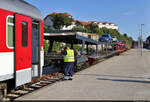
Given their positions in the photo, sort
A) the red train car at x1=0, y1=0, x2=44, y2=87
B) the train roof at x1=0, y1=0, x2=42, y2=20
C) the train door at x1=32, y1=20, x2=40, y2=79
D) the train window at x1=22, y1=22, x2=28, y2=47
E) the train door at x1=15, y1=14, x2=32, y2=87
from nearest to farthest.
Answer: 1. the red train car at x1=0, y1=0, x2=44, y2=87
2. the train roof at x1=0, y1=0, x2=42, y2=20
3. the train door at x1=15, y1=14, x2=32, y2=87
4. the train window at x1=22, y1=22, x2=28, y2=47
5. the train door at x1=32, y1=20, x2=40, y2=79

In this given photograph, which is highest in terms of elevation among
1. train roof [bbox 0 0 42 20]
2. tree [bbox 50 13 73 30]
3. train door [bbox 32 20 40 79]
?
tree [bbox 50 13 73 30]

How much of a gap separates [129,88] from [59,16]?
281 ft

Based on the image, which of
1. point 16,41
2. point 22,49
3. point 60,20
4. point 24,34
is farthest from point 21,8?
point 60,20

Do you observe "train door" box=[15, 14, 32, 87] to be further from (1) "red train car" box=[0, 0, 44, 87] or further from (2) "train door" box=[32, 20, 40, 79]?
(2) "train door" box=[32, 20, 40, 79]

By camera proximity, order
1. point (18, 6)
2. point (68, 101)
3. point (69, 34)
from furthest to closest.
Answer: point (69, 34), point (18, 6), point (68, 101)

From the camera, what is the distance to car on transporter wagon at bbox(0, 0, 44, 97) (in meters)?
5.72

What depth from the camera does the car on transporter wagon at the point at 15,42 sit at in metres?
5.72

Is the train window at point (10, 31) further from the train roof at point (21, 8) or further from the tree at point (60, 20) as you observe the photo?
the tree at point (60, 20)

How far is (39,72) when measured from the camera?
25.2 feet

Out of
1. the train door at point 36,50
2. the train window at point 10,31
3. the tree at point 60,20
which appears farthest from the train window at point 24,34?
the tree at point 60,20

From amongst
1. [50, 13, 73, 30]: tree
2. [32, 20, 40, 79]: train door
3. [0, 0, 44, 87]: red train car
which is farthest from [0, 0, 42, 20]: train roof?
[50, 13, 73, 30]: tree

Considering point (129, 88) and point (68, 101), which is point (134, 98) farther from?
point (68, 101)

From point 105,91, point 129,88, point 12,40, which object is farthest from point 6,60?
point 129,88

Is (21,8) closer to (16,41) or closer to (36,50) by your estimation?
(16,41)
